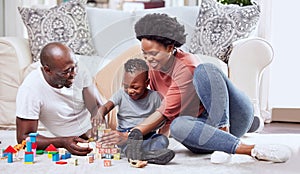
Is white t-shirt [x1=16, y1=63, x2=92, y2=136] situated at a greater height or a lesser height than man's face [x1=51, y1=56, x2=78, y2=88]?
lesser

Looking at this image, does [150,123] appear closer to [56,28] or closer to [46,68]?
[46,68]

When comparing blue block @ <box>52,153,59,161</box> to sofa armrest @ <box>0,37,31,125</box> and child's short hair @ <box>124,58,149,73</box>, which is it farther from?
sofa armrest @ <box>0,37,31,125</box>

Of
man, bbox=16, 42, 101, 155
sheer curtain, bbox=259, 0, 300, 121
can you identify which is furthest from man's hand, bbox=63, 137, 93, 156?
sheer curtain, bbox=259, 0, 300, 121

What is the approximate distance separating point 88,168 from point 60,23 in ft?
4.57

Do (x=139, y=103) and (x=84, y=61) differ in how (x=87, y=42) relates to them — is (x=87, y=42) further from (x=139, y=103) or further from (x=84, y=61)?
(x=139, y=103)

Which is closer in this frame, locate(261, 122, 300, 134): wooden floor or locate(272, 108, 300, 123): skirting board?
locate(261, 122, 300, 134): wooden floor

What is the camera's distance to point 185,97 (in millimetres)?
1804

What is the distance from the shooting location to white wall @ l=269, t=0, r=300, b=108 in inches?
139

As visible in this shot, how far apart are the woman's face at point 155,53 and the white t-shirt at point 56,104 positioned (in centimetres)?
28

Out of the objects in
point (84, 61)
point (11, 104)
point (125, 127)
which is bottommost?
point (11, 104)

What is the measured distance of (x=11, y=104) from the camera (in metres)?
2.78

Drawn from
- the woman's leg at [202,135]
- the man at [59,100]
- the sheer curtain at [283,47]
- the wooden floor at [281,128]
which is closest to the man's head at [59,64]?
the man at [59,100]

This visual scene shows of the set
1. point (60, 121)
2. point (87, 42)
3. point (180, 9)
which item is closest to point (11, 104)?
point (87, 42)

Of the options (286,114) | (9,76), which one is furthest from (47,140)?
(286,114)
